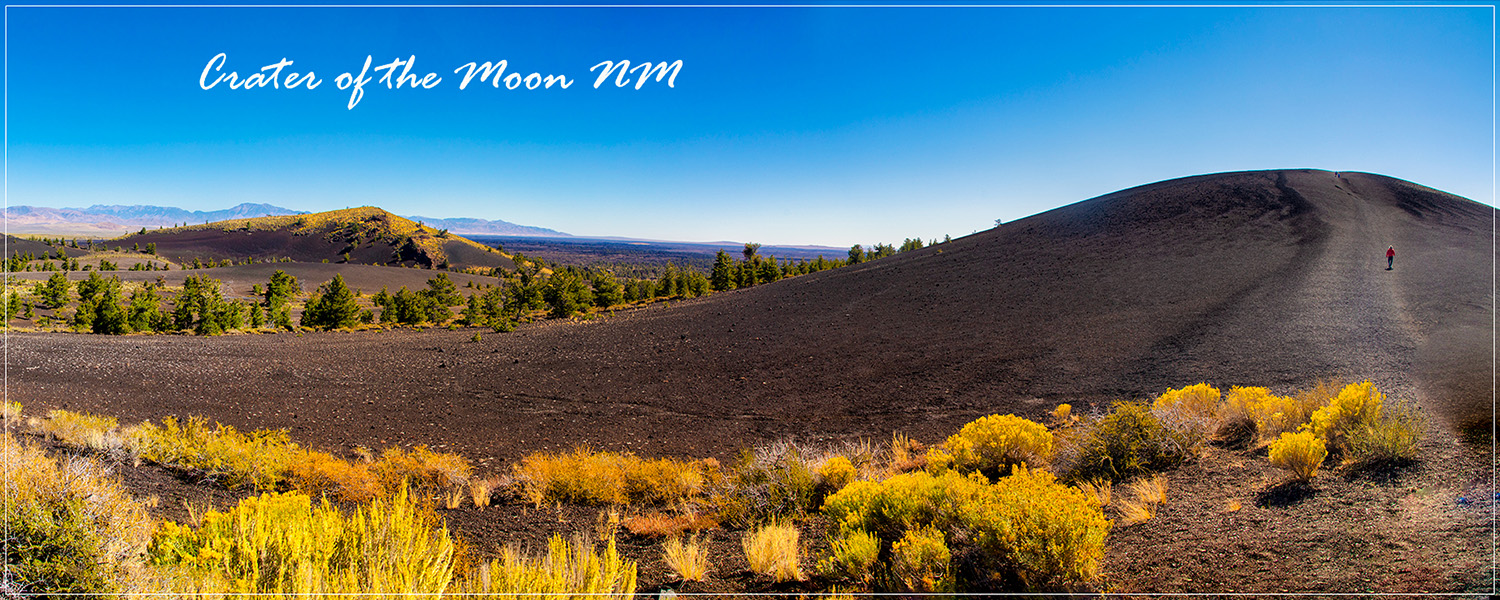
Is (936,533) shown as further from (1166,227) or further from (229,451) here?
(1166,227)

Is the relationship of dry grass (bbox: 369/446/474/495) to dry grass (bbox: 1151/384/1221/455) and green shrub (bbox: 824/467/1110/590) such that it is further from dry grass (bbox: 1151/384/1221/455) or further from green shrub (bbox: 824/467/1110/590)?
dry grass (bbox: 1151/384/1221/455)

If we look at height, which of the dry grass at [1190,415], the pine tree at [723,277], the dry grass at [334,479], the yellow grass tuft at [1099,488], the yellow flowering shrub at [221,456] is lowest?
the dry grass at [334,479]

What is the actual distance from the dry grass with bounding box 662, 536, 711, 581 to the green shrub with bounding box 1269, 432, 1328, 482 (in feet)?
16.1

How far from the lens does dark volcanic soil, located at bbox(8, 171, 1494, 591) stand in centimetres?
850

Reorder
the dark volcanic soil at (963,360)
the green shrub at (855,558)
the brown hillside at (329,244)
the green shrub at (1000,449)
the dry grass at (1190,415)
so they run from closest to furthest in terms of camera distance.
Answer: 1. the green shrub at (855,558)
2. the dry grass at (1190,415)
3. the green shrub at (1000,449)
4. the dark volcanic soil at (963,360)
5. the brown hillside at (329,244)

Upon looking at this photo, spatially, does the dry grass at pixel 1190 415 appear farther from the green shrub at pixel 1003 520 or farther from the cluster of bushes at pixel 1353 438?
the green shrub at pixel 1003 520

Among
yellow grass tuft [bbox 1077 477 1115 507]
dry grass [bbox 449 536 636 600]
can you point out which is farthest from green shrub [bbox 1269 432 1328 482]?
dry grass [bbox 449 536 636 600]

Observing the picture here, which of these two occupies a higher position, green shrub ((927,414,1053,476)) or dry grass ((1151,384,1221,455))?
dry grass ((1151,384,1221,455))

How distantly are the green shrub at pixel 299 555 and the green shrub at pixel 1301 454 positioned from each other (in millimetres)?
6452

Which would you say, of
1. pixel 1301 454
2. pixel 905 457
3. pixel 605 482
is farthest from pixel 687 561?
pixel 1301 454

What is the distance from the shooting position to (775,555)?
396 cm

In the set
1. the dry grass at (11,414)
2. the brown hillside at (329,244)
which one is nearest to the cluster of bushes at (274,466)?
the dry grass at (11,414)

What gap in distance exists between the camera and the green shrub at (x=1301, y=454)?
438cm

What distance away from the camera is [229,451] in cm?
636
